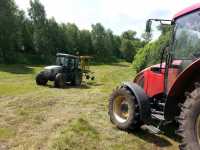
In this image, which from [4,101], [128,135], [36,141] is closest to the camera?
[36,141]

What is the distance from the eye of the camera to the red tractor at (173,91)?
14.5ft

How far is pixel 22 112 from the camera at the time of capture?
348 inches

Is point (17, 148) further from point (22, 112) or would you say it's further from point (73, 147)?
point (22, 112)

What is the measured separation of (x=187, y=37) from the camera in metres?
5.66

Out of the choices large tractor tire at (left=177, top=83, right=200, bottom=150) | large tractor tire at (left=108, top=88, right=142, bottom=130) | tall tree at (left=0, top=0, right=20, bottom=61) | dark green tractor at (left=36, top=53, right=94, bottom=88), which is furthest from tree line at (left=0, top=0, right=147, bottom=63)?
large tractor tire at (left=177, top=83, right=200, bottom=150)

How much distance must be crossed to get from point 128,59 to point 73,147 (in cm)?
8341

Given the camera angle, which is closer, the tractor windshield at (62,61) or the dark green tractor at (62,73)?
the dark green tractor at (62,73)

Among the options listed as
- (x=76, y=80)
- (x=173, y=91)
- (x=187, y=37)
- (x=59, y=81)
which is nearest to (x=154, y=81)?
(x=187, y=37)

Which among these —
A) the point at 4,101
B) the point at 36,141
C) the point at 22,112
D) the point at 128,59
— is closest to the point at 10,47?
the point at 4,101

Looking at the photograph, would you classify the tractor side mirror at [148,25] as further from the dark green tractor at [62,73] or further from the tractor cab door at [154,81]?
the dark green tractor at [62,73]

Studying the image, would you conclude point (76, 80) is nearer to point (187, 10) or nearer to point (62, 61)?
point (62, 61)

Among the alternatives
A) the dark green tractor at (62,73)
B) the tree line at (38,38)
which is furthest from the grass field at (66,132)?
the tree line at (38,38)

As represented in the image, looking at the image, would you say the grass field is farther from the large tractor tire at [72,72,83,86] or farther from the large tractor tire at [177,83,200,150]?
the large tractor tire at [72,72,83,86]

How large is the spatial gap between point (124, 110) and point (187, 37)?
222cm
